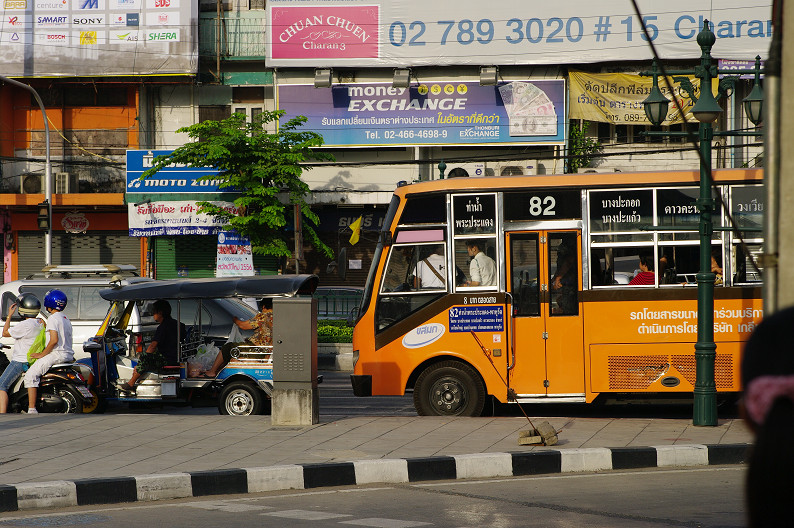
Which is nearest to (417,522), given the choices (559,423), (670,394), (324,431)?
(324,431)

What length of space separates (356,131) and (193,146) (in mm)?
5201

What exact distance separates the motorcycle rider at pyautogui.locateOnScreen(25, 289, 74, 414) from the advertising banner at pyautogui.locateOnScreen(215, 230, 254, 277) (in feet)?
46.5

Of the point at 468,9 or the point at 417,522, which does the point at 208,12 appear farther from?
the point at 417,522

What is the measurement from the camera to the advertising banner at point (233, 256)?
27125 millimetres

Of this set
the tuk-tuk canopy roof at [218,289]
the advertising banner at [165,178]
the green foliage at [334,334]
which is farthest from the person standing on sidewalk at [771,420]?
the advertising banner at [165,178]

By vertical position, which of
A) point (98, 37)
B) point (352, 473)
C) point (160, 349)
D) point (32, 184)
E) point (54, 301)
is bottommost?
point (352, 473)

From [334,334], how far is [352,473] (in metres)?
15.1

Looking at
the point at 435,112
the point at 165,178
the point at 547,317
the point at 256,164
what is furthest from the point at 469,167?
the point at 547,317

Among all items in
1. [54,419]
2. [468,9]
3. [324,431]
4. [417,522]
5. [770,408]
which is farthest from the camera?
[468,9]

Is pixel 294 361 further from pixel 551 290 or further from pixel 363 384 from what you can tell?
pixel 551 290

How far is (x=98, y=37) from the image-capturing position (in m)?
29.4

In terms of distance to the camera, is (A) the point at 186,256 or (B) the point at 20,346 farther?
(A) the point at 186,256

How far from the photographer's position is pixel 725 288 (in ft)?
38.3

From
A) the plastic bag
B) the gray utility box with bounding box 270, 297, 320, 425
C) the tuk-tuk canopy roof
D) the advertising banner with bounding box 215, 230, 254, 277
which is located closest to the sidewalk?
the gray utility box with bounding box 270, 297, 320, 425
